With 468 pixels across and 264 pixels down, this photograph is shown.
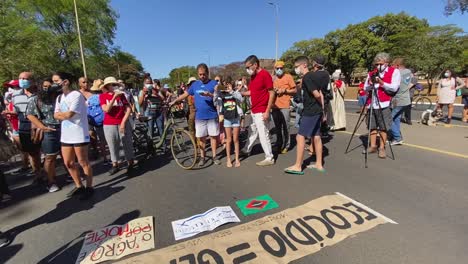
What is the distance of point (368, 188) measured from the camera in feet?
12.0

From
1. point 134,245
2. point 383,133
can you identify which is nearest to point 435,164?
point 383,133

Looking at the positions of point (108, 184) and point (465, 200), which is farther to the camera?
point (108, 184)

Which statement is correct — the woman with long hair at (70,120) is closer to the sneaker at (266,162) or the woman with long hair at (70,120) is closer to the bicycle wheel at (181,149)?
the bicycle wheel at (181,149)

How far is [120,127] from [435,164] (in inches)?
227

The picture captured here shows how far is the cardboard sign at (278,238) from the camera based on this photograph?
92.4 inches

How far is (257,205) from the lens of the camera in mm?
3322

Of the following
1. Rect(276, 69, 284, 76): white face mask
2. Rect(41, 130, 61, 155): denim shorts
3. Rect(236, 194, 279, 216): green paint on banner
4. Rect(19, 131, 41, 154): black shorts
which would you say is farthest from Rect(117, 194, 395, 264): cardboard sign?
Rect(276, 69, 284, 76): white face mask

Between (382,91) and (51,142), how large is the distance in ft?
19.5

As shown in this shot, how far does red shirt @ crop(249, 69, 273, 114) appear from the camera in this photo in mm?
4535

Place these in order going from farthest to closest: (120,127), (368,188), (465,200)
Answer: (120,127), (368,188), (465,200)

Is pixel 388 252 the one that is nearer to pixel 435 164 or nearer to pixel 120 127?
pixel 435 164

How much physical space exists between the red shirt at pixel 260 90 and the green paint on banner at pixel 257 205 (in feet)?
5.77

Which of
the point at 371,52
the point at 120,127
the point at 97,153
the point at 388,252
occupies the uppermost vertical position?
the point at 371,52

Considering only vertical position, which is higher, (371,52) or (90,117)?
(371,52)
